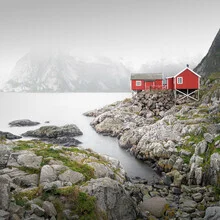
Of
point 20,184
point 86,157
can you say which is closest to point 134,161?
point 86,157

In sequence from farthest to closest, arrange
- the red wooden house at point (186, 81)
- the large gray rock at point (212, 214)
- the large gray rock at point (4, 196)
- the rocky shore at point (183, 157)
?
the red wooden house at point (186, 81) → the rocky shore at point (183, 157) → the large gray rock at point (212, 214) → the large gray rock at point (4, 196)

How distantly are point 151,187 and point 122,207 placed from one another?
818cm

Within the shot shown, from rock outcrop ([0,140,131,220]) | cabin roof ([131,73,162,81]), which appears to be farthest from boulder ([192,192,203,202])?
cabin roof ([131,73,162,81])

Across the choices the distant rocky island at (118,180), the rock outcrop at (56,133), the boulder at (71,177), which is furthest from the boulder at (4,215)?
the rock outcrop at (56,133)

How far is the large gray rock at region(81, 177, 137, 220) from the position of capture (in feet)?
50.2

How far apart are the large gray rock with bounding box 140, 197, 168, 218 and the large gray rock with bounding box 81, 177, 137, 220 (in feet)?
7.69

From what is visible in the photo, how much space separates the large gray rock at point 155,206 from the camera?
59.9 ft

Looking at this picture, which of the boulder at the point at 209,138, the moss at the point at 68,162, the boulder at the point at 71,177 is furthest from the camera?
the boulder at the point at 209,138

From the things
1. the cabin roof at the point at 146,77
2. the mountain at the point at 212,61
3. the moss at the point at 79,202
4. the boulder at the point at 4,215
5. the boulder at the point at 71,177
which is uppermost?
the mountain at the point at 212,61

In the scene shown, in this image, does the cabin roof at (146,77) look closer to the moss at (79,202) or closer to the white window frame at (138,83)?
the white window frame at (138,83)

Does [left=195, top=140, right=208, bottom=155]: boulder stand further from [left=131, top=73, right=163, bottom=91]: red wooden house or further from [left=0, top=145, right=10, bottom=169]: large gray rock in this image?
[left=131, top=73, right=163, bottom=91]: red wooden house

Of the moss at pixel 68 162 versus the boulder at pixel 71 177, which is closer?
the boulder at pixel 71 177

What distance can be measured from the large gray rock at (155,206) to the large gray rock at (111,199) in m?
2.34

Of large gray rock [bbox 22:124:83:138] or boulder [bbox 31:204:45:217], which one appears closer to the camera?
boulder [bbox 31:204:45:217]
